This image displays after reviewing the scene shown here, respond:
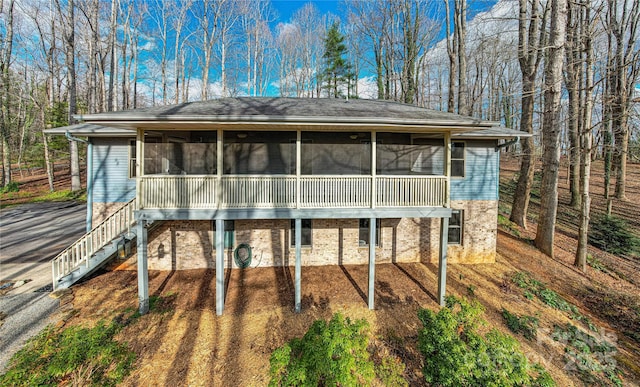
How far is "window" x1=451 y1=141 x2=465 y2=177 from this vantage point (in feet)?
30.7

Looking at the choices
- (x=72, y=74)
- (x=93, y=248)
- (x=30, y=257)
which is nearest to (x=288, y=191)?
(x=93, y=248)

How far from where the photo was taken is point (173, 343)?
5.88m

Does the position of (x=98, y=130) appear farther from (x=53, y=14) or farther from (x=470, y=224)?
(x=53, y=14)

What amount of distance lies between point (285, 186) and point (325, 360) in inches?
165

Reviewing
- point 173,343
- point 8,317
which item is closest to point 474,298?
point 173,343

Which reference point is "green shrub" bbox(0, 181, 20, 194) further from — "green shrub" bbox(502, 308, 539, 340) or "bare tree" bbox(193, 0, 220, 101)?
"green shrub" bbox(502, 308, 539, 340)

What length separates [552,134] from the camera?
412 inches

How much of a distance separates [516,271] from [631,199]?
1542cm

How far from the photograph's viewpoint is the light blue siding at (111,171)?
→ 28.1ft

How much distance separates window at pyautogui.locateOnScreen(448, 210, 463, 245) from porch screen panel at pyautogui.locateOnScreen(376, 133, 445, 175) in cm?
181

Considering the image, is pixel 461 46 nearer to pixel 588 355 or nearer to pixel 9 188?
pixel 588 355

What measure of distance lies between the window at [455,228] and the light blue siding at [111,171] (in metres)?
11.2

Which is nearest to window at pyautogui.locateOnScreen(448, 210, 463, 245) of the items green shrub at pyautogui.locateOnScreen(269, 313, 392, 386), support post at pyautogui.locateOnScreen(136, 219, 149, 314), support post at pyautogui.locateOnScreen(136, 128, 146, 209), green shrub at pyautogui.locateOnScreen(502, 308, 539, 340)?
green shrub at pyautogui.locateOnScreen(502, 308, 539, 340)

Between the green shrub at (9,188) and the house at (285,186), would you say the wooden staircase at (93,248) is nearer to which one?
the house at (285,186)
